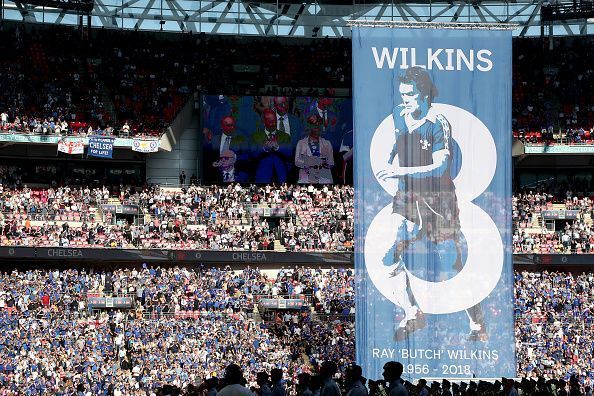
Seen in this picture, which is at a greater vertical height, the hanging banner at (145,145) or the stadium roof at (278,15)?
the stadium roof at (278,15)

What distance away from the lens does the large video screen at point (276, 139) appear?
5419 cm

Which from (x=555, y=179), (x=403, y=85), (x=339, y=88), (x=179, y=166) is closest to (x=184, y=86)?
(x=179, y=166)

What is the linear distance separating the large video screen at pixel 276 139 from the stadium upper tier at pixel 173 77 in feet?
3.29

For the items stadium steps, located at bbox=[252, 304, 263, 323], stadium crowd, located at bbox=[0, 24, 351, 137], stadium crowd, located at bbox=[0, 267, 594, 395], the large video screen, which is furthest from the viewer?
the large video screen

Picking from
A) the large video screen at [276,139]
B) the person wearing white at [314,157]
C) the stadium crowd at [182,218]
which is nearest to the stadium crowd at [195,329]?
the stadium crowd at [182,218]

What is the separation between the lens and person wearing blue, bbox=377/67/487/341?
98.0 feet

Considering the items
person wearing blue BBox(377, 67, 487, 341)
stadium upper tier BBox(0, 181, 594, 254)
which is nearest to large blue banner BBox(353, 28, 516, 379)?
person wearing blue BBox(377, 67, 487, 341)

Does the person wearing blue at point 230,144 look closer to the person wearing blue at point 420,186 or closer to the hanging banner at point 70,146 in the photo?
the hanging banner at point 70,146

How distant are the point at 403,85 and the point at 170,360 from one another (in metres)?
14.4

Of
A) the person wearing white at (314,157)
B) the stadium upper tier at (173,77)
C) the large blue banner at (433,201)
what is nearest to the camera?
the large blue banner at (433,201)

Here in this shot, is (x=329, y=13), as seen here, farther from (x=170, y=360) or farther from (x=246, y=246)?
(x=170, y=360)

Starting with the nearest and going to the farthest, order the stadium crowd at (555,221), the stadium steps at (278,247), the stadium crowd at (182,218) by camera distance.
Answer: the stadium crowd at (182,218) < the stadium steps at (278,247) < the stadium crowd at (555,221)

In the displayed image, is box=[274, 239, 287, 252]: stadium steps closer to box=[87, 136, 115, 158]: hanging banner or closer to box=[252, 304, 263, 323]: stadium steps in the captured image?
box=[252, 304, 263, 323]: stadium steps

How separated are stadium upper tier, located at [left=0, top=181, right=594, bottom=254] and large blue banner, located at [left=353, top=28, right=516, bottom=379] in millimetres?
19334
